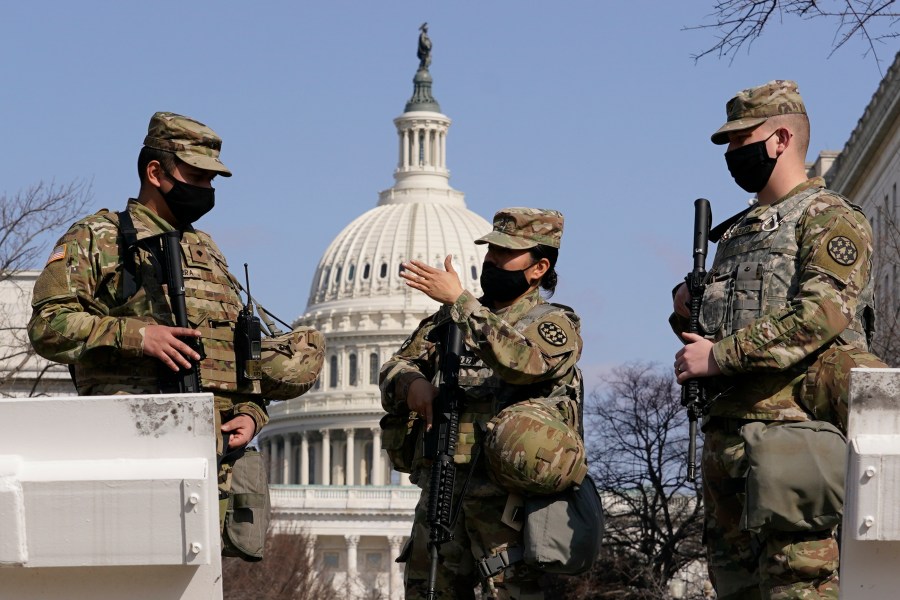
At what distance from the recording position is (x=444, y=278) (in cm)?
863

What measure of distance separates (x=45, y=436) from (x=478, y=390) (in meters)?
2.86

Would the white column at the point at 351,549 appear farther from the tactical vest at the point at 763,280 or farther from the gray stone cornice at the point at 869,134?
the tactical vest at the point at 763,280

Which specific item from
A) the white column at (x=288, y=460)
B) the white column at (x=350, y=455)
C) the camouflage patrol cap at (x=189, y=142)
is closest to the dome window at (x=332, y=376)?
the white column at (x=350, y=455)

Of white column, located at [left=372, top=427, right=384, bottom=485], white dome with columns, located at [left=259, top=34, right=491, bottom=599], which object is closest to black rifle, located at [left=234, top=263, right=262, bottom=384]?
white dome with columns, located at [left=259, top=34, right=491, bottom=599]

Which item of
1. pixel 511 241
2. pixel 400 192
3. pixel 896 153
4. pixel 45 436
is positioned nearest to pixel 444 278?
pixel 511 241

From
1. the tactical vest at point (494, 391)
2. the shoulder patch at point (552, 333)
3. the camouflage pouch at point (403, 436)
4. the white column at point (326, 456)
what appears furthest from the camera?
the white column at point (326, 456)

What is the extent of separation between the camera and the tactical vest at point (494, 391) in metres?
8.93

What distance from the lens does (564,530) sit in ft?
28.0

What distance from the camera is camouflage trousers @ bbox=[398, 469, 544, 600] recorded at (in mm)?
8641

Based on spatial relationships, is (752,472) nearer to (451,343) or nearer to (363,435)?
(451,343)

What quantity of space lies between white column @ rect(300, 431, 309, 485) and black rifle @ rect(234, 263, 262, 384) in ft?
486

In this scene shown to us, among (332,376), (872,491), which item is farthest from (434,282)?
(332,376)

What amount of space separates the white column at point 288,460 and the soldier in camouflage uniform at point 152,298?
149288mm

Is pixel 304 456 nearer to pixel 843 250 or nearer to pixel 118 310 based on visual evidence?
pixel 118 310
